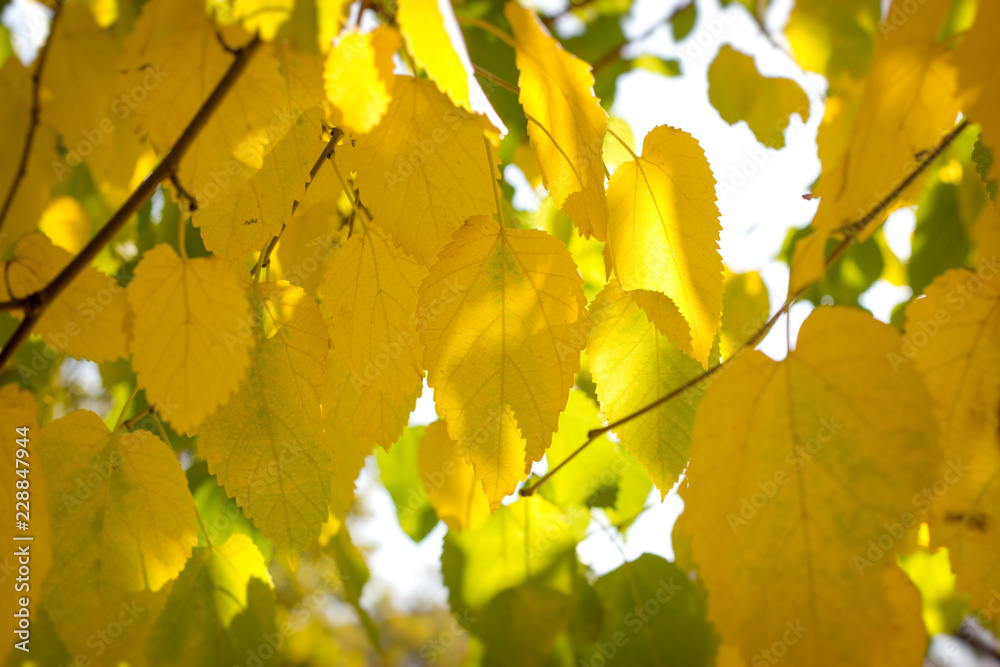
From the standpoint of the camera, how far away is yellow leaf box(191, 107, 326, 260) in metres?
0.45

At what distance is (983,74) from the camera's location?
0.31m

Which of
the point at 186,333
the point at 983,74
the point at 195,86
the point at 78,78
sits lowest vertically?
the point at 983,74

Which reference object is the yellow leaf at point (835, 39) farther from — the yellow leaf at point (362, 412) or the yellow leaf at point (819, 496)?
the yellow leaf at point (362, 412)

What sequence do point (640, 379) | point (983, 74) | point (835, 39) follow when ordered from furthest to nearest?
point (835, 39)
point (640, 379)
point (983, 74)

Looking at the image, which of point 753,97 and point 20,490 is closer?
point 20,490

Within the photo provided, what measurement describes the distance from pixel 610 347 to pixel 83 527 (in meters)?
0.44

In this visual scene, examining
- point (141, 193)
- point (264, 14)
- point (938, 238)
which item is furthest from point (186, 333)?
point (938, 238)

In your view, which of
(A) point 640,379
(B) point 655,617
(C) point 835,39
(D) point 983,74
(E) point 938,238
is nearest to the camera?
(D) point 983,74

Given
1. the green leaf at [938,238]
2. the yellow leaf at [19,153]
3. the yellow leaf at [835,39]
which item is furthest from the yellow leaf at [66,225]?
the green leaf at [938,238]

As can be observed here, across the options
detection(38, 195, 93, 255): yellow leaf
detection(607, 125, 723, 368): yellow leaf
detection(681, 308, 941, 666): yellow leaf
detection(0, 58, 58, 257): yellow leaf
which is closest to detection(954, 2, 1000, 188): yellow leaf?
detection(681, 308, 941, 666): yellow leaf

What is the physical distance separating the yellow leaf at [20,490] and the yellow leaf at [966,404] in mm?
530

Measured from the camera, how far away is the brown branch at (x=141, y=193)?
365 mm

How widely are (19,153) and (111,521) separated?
0.65 metres

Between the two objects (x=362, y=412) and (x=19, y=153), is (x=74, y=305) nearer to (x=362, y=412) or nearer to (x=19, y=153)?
(x=362, y=412)
